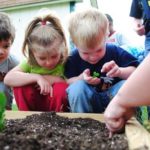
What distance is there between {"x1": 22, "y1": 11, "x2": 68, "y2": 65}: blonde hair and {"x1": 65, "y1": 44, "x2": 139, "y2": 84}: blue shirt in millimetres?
51

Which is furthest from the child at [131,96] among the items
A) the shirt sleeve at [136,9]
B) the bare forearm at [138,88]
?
the shirt sleeve at [136,9]

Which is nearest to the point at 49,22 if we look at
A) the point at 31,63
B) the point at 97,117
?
the point at 31,63

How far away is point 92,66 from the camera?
213 centimetres

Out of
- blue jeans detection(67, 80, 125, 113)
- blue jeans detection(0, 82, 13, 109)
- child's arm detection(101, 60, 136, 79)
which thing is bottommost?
blue jeans detection(0, 82, 13, 109)

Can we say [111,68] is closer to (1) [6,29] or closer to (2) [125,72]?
(2) [125,72]

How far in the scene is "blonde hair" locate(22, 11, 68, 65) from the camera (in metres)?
2.14

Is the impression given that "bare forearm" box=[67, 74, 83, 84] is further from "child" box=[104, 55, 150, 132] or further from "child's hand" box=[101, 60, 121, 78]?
"child" box=[104, 55, 150, 132]

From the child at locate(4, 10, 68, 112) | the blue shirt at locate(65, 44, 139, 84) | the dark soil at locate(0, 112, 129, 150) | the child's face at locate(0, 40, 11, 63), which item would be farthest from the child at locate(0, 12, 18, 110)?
the dark soil at locate(0, 112, 129, 150)

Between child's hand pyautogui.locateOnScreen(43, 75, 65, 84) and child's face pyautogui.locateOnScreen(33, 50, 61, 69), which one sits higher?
child's face pyautogui.locateOnScreen(33, 50, 61, 69)

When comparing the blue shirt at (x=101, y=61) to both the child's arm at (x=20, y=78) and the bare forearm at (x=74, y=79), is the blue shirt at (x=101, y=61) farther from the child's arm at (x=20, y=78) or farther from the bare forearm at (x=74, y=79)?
the child's arm at (x=20, y=78)

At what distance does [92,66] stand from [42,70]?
0.29 meters

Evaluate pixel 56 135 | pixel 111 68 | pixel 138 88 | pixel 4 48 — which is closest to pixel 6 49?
pixel 4 48

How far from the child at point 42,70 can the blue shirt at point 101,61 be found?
0.05 meters

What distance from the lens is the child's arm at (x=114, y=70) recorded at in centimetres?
184
